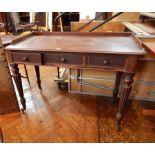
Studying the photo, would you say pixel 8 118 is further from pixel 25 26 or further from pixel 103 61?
pixel 25 26

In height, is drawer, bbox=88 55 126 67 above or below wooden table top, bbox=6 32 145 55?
below

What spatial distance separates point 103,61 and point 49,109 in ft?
2.91

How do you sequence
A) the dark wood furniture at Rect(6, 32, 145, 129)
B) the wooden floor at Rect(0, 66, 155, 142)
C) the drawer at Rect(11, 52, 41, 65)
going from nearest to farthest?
the dark wood furniture at Rect(6, 32, 145, 129) → the drawer at Rect(11, 52, 41, 65) → the wooden floor at Rect(0, 66, 155, 142)

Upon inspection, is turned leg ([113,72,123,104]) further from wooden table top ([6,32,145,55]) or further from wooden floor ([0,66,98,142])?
wooden table top ([6,32,145,55])

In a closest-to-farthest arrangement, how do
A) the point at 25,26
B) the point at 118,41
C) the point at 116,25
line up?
the point at 118,41 → the point at 116,25 → the point at 25,26

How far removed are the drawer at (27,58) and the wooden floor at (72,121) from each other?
632mm

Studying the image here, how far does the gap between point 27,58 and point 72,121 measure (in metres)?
0.76

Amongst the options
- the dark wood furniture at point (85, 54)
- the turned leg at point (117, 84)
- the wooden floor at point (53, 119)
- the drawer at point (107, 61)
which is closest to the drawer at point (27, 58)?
the dark wood furniture at point (85, 54)

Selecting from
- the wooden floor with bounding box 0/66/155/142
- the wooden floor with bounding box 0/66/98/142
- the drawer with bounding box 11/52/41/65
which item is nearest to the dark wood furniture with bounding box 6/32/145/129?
the drawer with bounding box 11/52/41/65

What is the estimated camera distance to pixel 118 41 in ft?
4.26

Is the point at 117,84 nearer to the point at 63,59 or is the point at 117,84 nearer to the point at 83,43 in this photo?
the point at 83,43

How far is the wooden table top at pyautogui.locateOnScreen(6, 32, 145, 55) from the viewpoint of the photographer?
108 centimetres

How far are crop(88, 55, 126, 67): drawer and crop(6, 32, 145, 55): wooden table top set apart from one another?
0.16 feet
